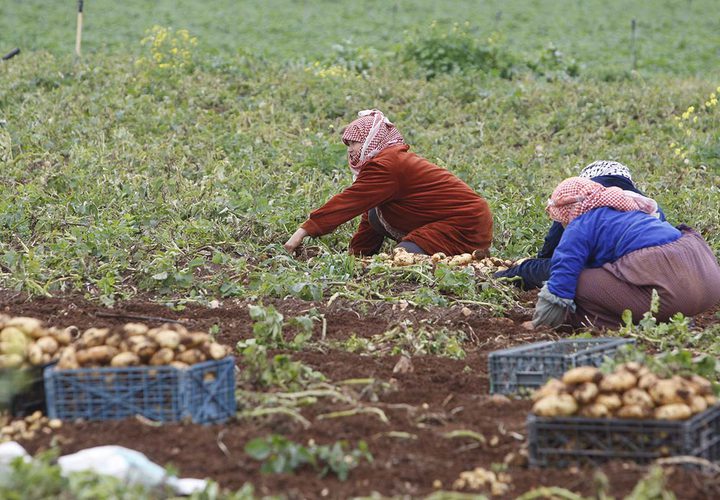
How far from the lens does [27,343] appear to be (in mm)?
4109

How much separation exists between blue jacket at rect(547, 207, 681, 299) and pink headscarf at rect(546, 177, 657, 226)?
4 centimetres

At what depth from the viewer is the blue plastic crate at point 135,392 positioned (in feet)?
12.8

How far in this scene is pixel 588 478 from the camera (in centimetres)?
348

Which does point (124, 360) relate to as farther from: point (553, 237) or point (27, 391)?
point (553, 237)

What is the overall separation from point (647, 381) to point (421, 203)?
165 inches

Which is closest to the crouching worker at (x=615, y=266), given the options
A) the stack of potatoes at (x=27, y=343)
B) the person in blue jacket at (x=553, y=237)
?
the person in blue jacket at (x=553, y=237)

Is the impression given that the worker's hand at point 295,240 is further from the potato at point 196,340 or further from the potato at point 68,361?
the potato at point 68,361

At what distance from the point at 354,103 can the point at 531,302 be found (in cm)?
591

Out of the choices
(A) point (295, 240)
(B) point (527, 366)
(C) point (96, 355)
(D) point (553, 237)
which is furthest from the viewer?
(A) point (295, 240)

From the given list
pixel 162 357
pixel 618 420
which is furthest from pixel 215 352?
pixel 618 420

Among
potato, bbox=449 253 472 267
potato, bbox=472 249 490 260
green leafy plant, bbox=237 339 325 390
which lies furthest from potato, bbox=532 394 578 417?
potato, bbox=472 249 490 260

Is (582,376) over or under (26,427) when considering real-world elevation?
over

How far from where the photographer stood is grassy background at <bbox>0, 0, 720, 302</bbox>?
7113 millimetres

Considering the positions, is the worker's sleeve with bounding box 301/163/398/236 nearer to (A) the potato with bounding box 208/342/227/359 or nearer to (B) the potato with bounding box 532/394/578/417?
(A) the potato with bounding box 208/342/227/359
